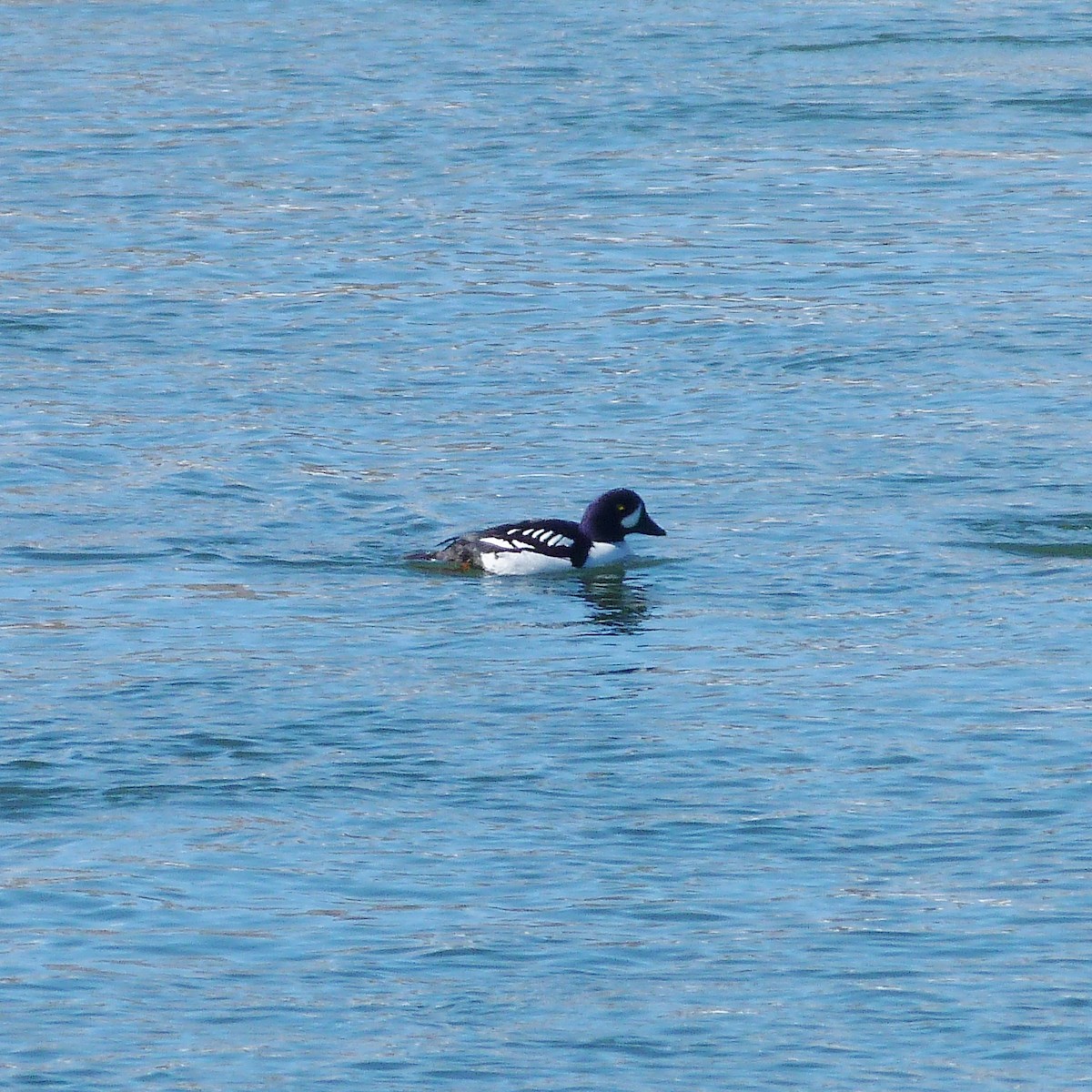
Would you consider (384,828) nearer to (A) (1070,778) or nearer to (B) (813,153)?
(A) (1070,778)

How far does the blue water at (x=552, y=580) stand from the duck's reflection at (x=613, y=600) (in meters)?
0.05

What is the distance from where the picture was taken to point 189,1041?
970cm

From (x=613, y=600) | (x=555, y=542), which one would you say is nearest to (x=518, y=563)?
(x=555, y=542)

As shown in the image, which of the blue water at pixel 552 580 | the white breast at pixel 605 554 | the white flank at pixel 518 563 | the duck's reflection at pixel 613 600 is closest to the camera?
the blue water at pixel 552 580

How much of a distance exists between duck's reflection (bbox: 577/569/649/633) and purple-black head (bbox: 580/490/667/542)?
232 mm

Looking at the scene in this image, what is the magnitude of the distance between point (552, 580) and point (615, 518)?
0.55 meters

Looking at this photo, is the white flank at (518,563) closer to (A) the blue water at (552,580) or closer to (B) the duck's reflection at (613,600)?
(A) the blue water at (552,580)

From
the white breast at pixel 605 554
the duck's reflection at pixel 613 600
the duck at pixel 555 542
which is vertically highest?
the duck at pixel 555 542

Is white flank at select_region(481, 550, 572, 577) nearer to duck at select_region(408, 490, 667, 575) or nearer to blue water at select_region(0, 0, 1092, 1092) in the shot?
duck at select_region(408, 490, 667, 575)

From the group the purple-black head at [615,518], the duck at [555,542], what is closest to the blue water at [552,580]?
the duck at [555,542]

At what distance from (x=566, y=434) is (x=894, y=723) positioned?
259 inches

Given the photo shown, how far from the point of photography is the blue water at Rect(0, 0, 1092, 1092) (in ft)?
33.1

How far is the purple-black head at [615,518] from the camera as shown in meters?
16.1

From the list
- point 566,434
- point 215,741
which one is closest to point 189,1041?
point 215,741
